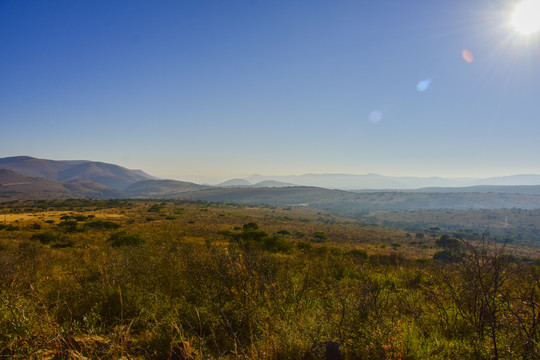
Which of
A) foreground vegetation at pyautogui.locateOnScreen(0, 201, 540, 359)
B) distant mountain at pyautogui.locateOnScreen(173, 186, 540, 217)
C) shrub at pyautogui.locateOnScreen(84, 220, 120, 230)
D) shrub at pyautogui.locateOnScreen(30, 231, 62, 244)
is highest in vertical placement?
foreground vegetation at pyautogui.locateOnScreen(0, 201, 540, 359)

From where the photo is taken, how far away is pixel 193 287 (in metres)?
5.05

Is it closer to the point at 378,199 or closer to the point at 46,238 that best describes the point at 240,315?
the point at 46,238

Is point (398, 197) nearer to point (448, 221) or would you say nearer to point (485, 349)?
point (448, 221)

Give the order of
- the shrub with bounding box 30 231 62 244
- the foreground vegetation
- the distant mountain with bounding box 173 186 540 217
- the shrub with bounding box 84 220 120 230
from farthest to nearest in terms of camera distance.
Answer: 1. the distant mountain with bounding box 173 186 540 217
2. the shrub with bounding box 84 220 120 230
3. the shrub with bounding box 30 231 62 244
4. the foreground vegetation

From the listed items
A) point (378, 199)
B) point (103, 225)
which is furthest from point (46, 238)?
point (378, 199)

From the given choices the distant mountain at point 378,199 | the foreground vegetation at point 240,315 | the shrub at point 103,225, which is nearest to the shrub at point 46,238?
the shrub at point 103,225

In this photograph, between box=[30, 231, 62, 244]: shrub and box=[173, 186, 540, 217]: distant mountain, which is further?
box=[173, 186, 540, 217]: distant mountain

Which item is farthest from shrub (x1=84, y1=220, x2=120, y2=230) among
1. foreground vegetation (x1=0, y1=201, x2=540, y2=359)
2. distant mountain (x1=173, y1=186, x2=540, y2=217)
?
distant mountain (x1=173, y1=186, x2=540, y2=217)

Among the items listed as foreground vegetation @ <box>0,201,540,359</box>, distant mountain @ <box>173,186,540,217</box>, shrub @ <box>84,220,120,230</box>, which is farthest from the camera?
distant mountain @ <box>173,186,540,217</box>

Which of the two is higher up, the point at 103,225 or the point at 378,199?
the point at 103,225

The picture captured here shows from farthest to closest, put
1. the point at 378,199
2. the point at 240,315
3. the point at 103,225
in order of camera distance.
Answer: the point at 378,199 < the point at 103,225 < the point at 240,315

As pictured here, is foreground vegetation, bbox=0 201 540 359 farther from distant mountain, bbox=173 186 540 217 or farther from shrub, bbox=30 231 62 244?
distant mountain, bbox=173 186 540 217

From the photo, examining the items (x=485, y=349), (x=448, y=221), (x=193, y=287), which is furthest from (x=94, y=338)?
(x=448, y=221)

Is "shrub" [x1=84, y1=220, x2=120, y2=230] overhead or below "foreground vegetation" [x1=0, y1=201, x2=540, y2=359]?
below
